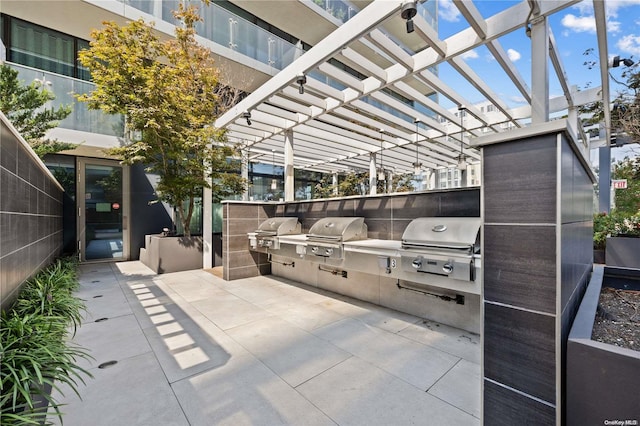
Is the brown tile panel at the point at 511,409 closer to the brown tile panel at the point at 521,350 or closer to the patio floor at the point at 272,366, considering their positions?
the brown tile panel at the point at 521,350

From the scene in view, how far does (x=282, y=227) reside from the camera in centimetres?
495

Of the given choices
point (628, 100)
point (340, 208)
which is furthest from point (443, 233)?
point (628, 100)

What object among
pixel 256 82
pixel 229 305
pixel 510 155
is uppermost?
pixel 256 82

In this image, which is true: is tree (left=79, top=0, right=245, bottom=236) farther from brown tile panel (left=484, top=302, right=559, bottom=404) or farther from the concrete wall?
brown tile panel (left=484, top=302, right=559, bottom=404)

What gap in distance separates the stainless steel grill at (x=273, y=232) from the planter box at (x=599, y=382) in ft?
12.8

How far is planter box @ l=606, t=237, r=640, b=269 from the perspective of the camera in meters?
5.47

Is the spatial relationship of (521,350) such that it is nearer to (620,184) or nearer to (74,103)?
(74,103)

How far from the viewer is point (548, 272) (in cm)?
118

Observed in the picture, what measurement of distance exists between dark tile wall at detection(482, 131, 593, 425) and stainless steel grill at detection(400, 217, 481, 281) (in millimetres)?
976

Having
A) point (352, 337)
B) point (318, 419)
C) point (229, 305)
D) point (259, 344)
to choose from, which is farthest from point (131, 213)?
point (318, 419)

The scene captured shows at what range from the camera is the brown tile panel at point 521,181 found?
119cm

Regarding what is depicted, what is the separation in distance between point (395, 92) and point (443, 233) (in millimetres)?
4088

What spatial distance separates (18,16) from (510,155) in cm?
1065

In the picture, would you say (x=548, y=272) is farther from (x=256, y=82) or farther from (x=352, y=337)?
(x=256, y=82)
